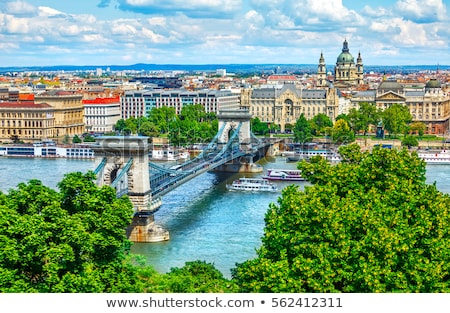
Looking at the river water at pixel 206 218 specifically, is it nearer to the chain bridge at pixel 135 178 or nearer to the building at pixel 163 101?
the chain bridge at pixel 135 178

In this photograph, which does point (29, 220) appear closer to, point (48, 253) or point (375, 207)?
point (48, 253)

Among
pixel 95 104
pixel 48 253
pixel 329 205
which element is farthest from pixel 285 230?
pixel 95 104

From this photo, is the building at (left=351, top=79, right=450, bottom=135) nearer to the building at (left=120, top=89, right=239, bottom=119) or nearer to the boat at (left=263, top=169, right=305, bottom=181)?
the building at (left=120, top=89, right=239, bottom=119)

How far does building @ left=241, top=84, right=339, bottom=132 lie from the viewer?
49.2m

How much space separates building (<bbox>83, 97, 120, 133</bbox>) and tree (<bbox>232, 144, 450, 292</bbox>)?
38.9 meters

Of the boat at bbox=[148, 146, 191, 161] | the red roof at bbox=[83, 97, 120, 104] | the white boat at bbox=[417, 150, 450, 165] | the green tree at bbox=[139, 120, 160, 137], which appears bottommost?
the boat at bbox=[148, 146, 191, 161]

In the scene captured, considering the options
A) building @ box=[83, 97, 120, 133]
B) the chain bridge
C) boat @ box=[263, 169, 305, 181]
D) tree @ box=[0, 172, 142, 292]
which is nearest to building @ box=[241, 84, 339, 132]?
building @ box=[83, 97, 120, 133]

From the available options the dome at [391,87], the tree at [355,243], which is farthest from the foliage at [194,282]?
the dome at [391,87]

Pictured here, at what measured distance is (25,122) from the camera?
43375 mm

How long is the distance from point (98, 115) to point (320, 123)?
1326 cm

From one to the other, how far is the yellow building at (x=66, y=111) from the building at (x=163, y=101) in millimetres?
5895

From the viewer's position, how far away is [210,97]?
5341cm

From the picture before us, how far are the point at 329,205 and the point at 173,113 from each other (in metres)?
37.0

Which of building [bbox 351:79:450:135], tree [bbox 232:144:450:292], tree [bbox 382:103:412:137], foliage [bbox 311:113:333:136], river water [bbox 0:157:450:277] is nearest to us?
tree [bbox 232:144:450:292]
